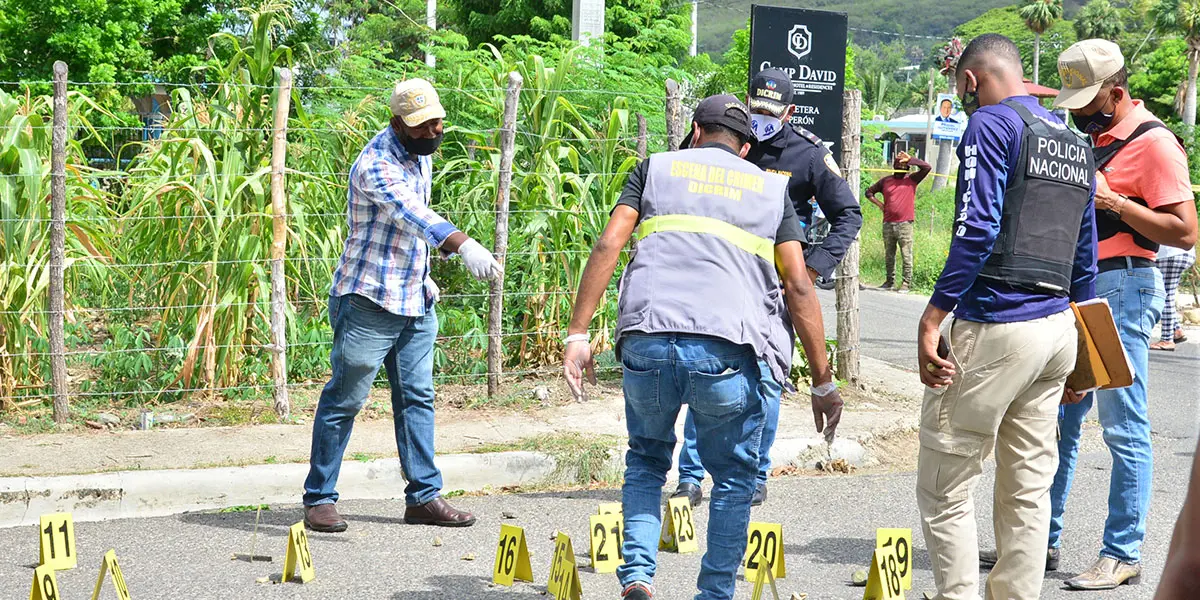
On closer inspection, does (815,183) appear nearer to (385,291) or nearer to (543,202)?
(385,291)

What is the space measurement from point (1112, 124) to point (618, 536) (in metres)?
2.46

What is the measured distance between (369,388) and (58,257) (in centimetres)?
260

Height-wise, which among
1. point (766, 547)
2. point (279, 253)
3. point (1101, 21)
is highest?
point (1101, 21)

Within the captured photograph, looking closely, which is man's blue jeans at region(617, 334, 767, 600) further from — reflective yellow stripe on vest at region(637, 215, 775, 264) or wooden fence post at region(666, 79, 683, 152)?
wooden fence post at region(666, 79, 683, 152)

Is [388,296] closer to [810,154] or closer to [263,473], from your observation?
[263,473]

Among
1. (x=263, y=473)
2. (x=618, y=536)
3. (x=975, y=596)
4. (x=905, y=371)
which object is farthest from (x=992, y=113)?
(x=905, y=371)

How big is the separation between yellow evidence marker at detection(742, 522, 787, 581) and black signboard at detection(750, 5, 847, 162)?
166 inches

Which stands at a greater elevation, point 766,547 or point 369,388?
point 369,388

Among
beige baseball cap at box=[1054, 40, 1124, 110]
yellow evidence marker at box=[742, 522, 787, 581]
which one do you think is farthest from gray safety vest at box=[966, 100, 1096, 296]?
yellow evidence marker at box=[742, 522, 787, 581]

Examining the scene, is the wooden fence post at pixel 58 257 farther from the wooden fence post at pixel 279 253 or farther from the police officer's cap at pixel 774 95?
the police officer's cap at pixel 774 95

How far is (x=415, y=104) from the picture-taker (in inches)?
198

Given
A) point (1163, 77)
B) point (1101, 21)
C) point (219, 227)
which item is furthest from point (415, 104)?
point (1101, 21)

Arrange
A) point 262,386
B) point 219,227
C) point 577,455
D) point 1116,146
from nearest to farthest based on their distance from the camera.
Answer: point 1116,146 < point 577,455 < point 219,227 < point 262,386

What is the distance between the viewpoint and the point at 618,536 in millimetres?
4637
